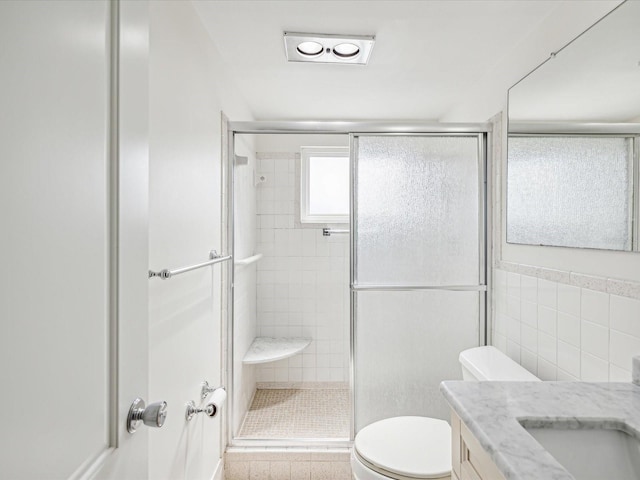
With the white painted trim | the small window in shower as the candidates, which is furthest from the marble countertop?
the small window in shower

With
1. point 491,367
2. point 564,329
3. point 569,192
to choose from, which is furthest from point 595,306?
point 491,367

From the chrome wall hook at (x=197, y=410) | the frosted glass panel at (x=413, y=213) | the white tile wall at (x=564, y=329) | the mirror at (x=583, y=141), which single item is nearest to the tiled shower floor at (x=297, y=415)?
the chrome wall hook at (x=197, y=410)

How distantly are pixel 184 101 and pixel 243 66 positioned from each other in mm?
784

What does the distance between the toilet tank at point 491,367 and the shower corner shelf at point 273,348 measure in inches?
52.5

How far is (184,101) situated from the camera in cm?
143

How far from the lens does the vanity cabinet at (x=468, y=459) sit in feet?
2.66

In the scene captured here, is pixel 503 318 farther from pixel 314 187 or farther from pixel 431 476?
pixel 314 187

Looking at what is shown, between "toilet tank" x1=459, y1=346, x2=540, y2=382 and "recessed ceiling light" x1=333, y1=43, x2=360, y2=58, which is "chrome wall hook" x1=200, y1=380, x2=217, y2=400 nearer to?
"toilet tank" x1=459, y1=346, x2=540, y2=382

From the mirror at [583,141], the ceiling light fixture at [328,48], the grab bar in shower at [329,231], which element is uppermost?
the ceiling light fixture at [328,48]

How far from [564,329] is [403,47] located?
1.42m

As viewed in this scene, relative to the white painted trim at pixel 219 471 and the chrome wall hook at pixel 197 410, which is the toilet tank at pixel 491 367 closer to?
the chrome wall hook at pixel 197 410

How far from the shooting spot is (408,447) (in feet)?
5.37

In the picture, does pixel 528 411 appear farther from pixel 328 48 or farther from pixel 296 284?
pixel 296 284

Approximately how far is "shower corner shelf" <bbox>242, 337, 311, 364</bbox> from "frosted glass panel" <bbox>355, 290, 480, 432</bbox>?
30.7 inches
